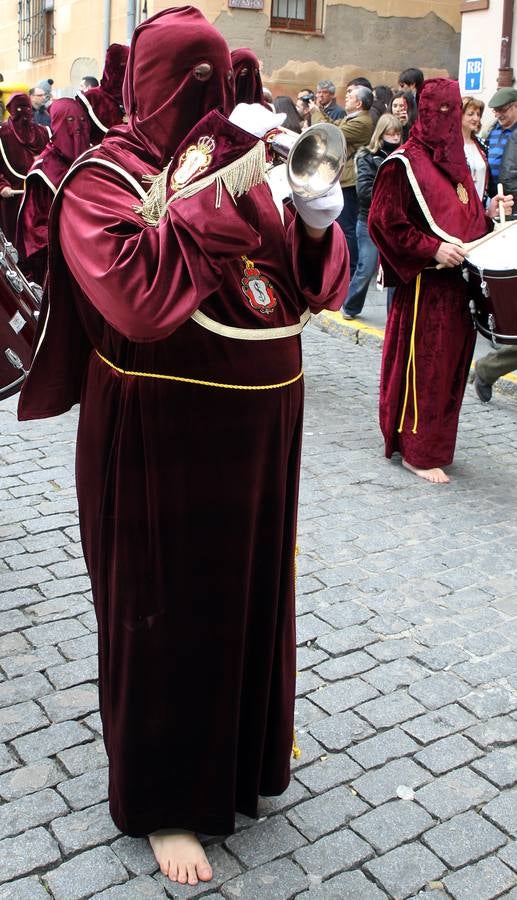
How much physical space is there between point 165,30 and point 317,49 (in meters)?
15.4

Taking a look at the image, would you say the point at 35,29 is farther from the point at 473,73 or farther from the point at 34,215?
the point at 34,215

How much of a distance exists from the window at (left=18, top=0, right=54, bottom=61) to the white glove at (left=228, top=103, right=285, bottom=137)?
1926 centimetres

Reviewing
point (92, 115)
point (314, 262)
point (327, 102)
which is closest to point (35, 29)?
point (327, 102)

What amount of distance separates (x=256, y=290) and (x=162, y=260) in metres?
0.35

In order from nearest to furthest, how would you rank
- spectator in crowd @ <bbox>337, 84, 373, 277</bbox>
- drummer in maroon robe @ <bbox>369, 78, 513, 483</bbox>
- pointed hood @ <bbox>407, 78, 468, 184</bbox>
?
pointed hood @ <bbox>407, 78, 468, 184</bbox>
drummer in maroon robe @ <bbox>369, 78, 513, 483</bbox>
spectator in crowd @ <bbox>337, 84, 373, 277</bbox>

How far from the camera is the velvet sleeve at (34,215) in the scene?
6473 millimetres

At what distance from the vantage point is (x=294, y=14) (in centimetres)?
1653

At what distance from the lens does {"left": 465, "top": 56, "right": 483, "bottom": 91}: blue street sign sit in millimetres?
12359

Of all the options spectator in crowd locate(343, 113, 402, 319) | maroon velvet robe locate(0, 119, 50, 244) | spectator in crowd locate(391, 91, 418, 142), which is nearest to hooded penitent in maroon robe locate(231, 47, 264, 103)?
spectator in crowd locate(343, 113, 402, 319)

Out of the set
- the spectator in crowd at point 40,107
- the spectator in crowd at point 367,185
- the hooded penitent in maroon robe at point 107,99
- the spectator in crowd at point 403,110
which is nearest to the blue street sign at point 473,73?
the spectator in crowd at point 403,110

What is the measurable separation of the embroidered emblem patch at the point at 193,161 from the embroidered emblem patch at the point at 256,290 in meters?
0.30

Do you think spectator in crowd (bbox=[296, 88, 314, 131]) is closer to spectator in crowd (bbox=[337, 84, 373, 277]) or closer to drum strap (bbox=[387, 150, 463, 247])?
spectator in crowd (bbox=[337, 84, 373, 277])

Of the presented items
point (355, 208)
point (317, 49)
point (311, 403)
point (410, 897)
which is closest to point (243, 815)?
point (410, 897)

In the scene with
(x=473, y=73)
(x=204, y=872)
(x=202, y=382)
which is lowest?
(x=204, y=872)
